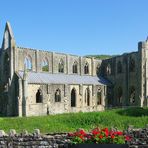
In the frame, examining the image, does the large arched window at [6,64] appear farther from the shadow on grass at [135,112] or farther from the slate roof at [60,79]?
the shadow on grass at [135,112]

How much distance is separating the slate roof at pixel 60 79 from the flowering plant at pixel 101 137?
1383 inches

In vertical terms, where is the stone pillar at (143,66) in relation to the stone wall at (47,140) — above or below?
above

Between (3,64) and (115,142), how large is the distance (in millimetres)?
41063

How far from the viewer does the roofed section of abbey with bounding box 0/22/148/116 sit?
49888mm

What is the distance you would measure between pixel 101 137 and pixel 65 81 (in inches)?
1649

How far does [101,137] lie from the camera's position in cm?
1445

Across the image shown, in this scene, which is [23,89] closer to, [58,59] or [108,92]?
[58,59]

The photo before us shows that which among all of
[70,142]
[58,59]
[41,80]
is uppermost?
[58,59]

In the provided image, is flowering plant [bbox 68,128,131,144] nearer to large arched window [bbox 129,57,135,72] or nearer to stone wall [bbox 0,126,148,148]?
stone wall [bbox 0,126,148,148]

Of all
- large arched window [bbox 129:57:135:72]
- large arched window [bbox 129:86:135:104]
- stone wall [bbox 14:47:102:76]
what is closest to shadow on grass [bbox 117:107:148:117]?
stone wall [bbox 14:47:102:76]

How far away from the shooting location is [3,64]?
175 feet

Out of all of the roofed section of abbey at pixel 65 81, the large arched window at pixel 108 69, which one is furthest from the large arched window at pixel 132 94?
the large arched window at pixel 108 69

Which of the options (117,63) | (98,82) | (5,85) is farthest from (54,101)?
(117,63)

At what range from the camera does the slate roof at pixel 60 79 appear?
169 ft
